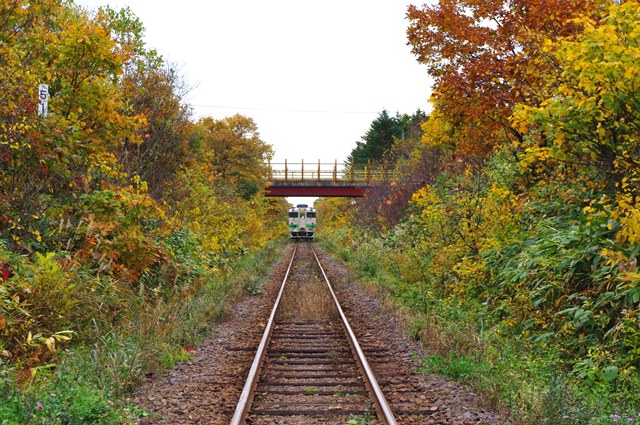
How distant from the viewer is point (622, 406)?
5.50 metres

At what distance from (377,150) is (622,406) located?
2183 inches

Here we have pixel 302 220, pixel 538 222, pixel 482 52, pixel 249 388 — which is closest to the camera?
pixel 249 388

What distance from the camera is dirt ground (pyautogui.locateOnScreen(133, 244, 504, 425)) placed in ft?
19.7

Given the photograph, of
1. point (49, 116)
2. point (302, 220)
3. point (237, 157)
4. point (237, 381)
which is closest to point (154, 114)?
point (49, 116)

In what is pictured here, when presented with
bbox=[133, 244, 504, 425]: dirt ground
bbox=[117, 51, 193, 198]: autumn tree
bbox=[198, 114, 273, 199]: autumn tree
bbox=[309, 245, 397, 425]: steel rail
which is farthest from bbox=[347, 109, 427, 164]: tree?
bbox=[309, 245, 397, 425]: steel rail

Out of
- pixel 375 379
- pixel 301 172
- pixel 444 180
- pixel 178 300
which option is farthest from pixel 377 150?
pixel 375 379

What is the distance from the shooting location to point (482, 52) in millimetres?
12859

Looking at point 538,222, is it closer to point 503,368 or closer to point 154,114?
point 503,368

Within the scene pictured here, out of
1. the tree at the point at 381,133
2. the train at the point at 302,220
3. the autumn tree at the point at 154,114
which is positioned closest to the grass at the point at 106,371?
the autumn tree at the point at 154,114

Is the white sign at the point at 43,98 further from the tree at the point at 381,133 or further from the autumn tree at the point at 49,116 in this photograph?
the tree at the point at 381,133

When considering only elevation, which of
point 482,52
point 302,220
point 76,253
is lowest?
point 302,220

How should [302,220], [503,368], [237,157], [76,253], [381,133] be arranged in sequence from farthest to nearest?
[381,133], [302,220], [237,157], [76,253], [503,368]

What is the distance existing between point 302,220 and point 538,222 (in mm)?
46939

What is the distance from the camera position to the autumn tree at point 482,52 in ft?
38.7
